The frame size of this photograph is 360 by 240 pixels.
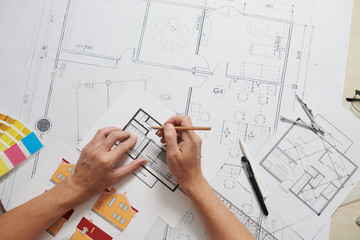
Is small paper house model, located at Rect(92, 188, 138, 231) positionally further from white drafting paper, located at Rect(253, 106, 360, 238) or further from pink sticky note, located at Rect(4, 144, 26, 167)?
white drafting paper, located at Rect(253, 106, 360, 238)

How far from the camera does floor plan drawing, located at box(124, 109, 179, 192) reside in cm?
94

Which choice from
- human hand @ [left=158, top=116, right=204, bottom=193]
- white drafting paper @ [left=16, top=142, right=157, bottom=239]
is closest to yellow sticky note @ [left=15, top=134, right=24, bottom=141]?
white drafting paper @ [left=16, top=142, right=157, bottom=239]

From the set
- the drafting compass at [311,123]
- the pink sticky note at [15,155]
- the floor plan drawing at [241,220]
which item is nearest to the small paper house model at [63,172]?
the pink sticky note at [15,155]

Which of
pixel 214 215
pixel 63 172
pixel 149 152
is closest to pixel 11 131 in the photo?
pixel 63 172

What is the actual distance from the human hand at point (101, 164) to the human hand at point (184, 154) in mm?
120

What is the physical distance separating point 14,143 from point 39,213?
256 mm

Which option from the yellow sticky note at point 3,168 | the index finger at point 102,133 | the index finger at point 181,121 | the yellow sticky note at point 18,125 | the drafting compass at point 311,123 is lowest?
the yellow sticky note at point 3,168

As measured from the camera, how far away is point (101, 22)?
1.03 metres

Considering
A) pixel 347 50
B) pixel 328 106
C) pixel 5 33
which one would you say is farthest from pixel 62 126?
pixel 347 50

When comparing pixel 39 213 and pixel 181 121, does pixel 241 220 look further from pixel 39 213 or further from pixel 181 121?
pixel 39 213

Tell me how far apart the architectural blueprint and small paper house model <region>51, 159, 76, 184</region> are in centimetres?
6

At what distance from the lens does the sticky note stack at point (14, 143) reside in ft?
3.14

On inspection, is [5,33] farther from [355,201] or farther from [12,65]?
[355,201]

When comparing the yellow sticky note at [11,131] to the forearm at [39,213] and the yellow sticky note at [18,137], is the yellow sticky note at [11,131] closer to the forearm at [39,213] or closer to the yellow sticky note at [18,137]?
the yellow sticky note at [18,137]
